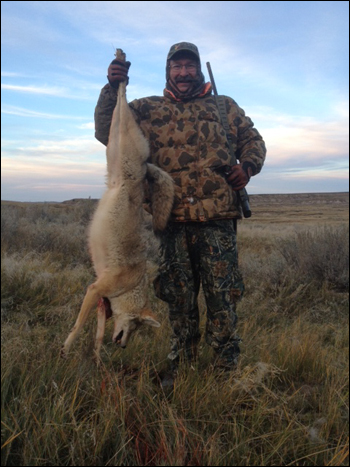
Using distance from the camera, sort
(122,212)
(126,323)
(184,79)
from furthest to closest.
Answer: (184,79) < (126,323) < (122,212)

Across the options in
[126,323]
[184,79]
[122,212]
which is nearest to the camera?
[122,212]

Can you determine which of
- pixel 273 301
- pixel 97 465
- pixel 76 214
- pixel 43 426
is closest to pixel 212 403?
pixel 97 465

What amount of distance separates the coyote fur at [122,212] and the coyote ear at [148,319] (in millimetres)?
336

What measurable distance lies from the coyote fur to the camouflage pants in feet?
1.34

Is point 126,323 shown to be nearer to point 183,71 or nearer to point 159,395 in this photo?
point 159,395

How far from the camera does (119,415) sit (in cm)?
273

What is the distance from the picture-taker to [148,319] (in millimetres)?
3721

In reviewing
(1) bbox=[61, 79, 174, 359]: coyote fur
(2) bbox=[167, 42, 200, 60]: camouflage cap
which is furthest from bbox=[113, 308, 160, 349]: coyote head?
(2) bbox=[167, 42, 200, 60]: camouflage cap

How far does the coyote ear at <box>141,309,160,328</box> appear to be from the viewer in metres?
3.71

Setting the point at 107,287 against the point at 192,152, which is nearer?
the point at 107,287

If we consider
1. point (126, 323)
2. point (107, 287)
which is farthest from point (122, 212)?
point (126, 323)

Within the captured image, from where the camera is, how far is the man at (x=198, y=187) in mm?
3727

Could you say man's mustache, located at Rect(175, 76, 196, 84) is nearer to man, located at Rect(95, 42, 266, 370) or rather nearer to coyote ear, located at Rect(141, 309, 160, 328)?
man, located at Rect(95, 42, 266, 370)

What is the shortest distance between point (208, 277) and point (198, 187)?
91cm
